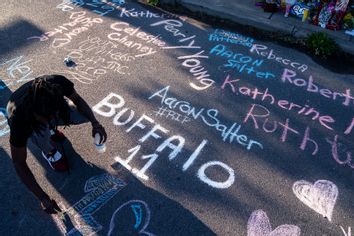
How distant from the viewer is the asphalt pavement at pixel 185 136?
9.21 feet

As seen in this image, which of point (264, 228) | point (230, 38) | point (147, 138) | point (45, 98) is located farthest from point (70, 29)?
point (264, 228)

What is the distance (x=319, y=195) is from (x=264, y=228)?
2.12ft

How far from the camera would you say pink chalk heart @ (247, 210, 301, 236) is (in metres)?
2.70

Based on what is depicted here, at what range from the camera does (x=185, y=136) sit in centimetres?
347

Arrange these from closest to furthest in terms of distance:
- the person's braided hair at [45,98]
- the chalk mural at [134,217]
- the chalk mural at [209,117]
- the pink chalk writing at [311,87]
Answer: the person's braided hair at [45,98] < the chalk mural at [134,217] < the chalk mural at [209,117] < the pink chalk writing at [311,87]

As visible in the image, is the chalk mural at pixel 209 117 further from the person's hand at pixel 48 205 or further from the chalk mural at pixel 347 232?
the person's hand at pixel 48 205

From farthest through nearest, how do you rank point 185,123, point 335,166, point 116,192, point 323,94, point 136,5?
point 136,5
point 323,94
point 185,123
point 335,166
point 116,192

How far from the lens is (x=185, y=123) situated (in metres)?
3.61

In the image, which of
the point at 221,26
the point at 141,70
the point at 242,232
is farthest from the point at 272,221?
the point at 221,26

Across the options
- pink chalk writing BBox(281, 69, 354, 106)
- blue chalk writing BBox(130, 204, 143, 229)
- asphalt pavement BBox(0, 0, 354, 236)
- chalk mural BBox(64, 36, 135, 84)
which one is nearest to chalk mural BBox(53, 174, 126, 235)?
asphalt pavement BBox(0, 0, 354, 236)

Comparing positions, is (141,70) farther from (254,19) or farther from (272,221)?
(272,221)

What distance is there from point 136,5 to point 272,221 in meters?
4.35

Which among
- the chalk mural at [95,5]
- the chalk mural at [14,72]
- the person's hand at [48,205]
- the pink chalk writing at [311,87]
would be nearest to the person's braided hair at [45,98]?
the person's hand at [48,205]

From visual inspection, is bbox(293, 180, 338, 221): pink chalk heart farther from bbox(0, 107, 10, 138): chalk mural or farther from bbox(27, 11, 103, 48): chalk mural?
bbox(27, 11, 103, 48): chalk mural
